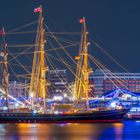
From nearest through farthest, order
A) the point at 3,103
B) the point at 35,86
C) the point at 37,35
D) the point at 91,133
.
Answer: the point at 91,133 < the point at 37,35 < the point at 35,86 < the point at 3,103

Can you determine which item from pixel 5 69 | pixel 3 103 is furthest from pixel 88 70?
pixel 3 103

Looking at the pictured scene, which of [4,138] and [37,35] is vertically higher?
[37,35]

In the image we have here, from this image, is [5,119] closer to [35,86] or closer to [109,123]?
[35,86]

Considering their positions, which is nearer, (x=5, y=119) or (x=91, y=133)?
(x=91, y=133)

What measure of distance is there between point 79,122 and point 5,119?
14.8m

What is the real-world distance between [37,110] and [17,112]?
4.32m

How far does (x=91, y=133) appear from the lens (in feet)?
289

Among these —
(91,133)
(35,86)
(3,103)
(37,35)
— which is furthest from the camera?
(3,103)

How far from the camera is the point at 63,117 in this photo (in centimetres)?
11762

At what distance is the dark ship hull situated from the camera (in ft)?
385

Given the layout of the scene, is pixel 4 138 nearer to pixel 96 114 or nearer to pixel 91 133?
pixel 91 133

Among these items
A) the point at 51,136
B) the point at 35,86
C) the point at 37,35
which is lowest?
the point at 51,136

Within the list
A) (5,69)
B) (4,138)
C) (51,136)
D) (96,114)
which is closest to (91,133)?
(51,136)

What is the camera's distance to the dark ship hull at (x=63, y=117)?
117312mm
